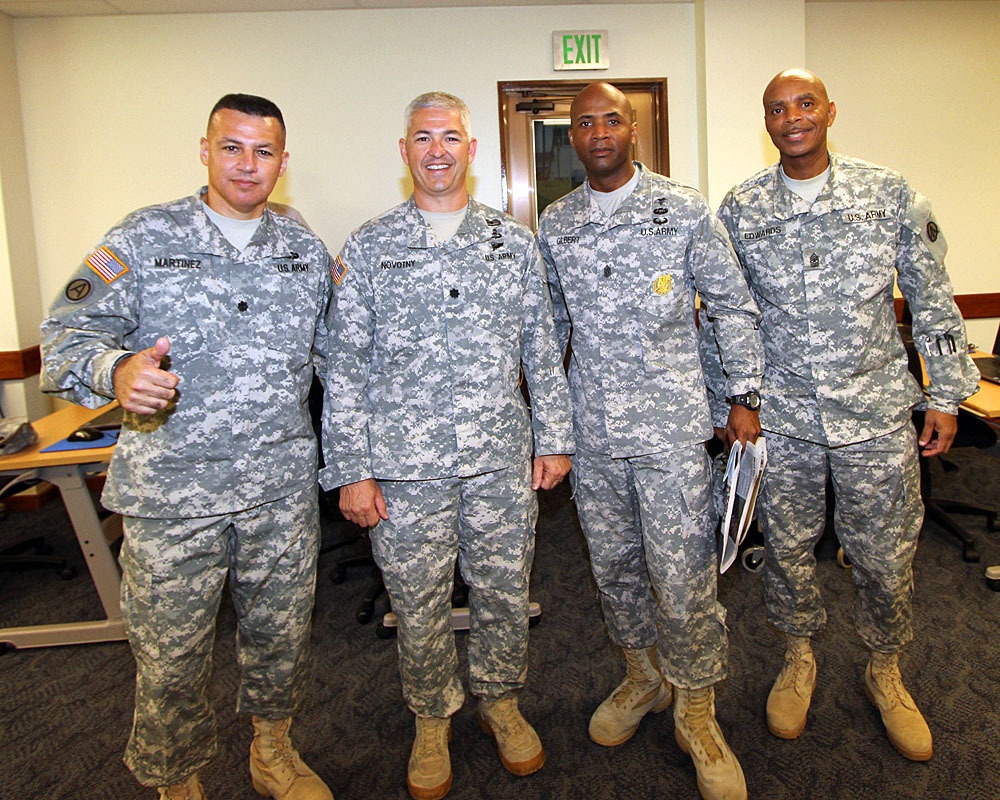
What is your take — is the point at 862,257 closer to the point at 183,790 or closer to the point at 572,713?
the point at 572,713

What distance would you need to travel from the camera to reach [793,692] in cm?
208

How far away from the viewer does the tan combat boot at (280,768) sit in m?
1.83

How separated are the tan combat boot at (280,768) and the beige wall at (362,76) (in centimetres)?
343

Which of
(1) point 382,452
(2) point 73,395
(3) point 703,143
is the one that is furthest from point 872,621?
(3) point 703,143

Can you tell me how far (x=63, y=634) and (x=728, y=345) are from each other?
264 centimetres

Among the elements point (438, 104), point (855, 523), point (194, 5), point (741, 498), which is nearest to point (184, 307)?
point (438, 104)

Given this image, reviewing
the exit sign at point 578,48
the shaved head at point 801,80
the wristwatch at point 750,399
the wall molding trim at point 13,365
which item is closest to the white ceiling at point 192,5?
the exit sign at point 578,48

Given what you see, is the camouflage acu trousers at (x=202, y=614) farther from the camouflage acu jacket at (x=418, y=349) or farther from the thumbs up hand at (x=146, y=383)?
the thumbs up hand at (x=146, y=383)

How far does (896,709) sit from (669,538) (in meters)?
0.86

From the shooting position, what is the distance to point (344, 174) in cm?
458

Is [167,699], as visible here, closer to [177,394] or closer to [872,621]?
[177,394]

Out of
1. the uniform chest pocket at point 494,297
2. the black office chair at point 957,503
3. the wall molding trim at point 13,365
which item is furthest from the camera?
the wall molding trim at point 13,365

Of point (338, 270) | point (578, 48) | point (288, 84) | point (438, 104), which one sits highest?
point (578, 48)

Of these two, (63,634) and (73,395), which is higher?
(73,395)
